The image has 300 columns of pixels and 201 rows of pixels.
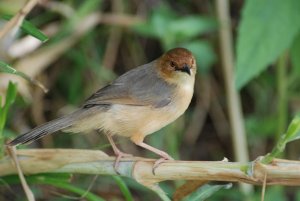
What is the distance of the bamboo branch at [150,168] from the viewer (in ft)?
8.07

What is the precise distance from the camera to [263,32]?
3811 mm

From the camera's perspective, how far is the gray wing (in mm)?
3438

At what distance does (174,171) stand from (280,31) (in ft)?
4.80

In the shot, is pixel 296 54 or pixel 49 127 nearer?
pixel 49 127

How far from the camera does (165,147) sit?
4.78m

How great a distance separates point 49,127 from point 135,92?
23.9 inches

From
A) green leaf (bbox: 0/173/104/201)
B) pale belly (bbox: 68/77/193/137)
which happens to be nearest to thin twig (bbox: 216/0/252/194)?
pale belly (bbox: 68/77/193/137)

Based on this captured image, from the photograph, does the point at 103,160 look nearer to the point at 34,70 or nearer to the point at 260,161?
the point at 260,161

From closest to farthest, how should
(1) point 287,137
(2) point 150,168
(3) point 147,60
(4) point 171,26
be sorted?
(1) point 287,137
(2) point 150,168
(4) point 171,26
(3) point 147,60

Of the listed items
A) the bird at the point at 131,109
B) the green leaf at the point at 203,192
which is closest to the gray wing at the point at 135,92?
the bird at the point at 131,109

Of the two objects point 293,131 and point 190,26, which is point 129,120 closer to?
point 293,131

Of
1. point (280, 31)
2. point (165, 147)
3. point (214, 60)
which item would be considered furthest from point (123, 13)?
point (280, 31)

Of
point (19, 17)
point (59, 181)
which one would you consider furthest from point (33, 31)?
point (59, 181)

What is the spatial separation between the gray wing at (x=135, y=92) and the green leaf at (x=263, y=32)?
0.48 m
